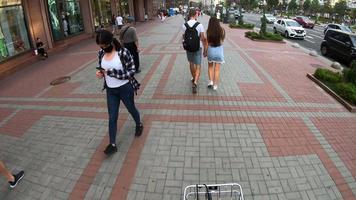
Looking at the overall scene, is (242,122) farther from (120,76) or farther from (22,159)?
(22,159)

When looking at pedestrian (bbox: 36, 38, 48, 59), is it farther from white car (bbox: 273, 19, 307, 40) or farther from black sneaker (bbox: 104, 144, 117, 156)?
white car (bbox: 273, 19, 307, 40)

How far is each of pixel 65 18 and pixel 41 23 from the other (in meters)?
3.38

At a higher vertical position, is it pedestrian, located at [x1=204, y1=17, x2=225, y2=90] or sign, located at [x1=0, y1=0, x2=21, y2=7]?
sign, located at [x1=0, y1=0, x2=21, y2=7]

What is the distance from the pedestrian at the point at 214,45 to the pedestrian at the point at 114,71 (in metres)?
2.87

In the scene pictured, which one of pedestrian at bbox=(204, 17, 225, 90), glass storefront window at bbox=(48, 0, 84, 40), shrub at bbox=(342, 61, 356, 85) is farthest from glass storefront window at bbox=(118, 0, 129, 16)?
shrub at bbox=(342, 61, 356, 85)

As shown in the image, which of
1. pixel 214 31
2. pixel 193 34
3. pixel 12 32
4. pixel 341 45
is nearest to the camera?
pixel 193 34

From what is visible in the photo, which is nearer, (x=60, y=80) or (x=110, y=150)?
(x=110, y=150)

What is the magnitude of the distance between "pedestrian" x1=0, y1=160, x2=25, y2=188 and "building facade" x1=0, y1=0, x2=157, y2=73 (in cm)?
825

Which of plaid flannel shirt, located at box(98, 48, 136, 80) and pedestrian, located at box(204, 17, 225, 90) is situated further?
pedestrian, located at box(204, 17, 225, 90)

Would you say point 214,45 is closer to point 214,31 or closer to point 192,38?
point 214,31

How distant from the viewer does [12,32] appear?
38.3 ft

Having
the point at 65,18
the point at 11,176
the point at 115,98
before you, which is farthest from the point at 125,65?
the point at 65,18

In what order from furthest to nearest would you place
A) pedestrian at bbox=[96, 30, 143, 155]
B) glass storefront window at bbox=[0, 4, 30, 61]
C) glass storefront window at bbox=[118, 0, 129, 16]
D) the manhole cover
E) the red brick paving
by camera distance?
glass storefront window at bbox=[118, 0, 129, 16]
glass storefront window at bbox=[0, 4, 30, 61]
the manhole cover
the red brick paving
pedestrian at bbox=[96, 30, 143, 155]

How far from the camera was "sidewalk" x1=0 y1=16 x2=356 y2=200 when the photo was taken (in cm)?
384
